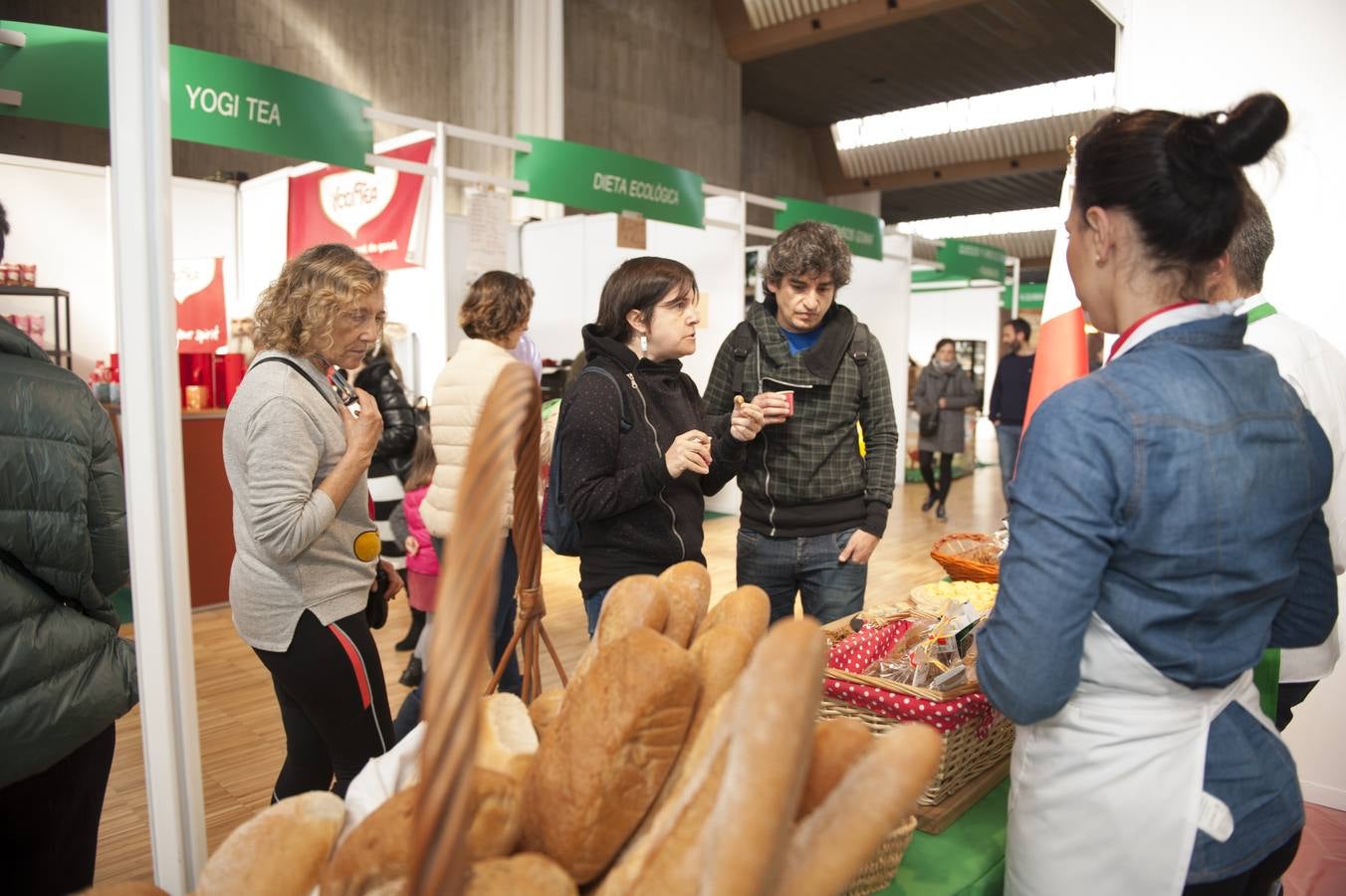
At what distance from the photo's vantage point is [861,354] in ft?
7.56

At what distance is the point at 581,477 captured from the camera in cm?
188

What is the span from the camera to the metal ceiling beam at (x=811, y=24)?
10680 millimetres

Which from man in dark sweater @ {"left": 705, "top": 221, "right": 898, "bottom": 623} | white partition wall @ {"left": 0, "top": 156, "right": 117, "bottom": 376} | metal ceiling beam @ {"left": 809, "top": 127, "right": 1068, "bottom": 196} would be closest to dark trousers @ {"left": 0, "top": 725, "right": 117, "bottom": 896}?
man in dark sweater @ {"left": 705, "top": 221, "right": 898, "bottom": 623}

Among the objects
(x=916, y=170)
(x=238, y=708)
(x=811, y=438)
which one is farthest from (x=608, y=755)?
(x=916, y=170)

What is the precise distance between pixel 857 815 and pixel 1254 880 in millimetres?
740

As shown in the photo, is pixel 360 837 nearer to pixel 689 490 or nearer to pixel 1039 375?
pixel 689 490

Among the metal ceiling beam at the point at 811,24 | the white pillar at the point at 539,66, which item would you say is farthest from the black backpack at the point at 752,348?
the metal ceiling beam at the point at 811,24

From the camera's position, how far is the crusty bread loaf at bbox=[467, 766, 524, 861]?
645 millimetres

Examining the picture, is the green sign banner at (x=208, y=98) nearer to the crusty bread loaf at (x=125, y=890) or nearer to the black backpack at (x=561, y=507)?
the black backpack at (x=561, y=507)

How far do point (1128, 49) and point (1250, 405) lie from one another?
89.3 inches

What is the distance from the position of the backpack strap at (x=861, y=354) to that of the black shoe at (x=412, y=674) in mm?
2239

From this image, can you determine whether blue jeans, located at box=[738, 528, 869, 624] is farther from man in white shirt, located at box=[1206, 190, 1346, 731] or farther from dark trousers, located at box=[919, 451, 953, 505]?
dark trousers, located at box=[919, 451, 953, 505]

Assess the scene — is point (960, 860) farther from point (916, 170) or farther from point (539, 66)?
point (916, 170)

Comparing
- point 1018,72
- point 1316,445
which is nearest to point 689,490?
point 1316,445
